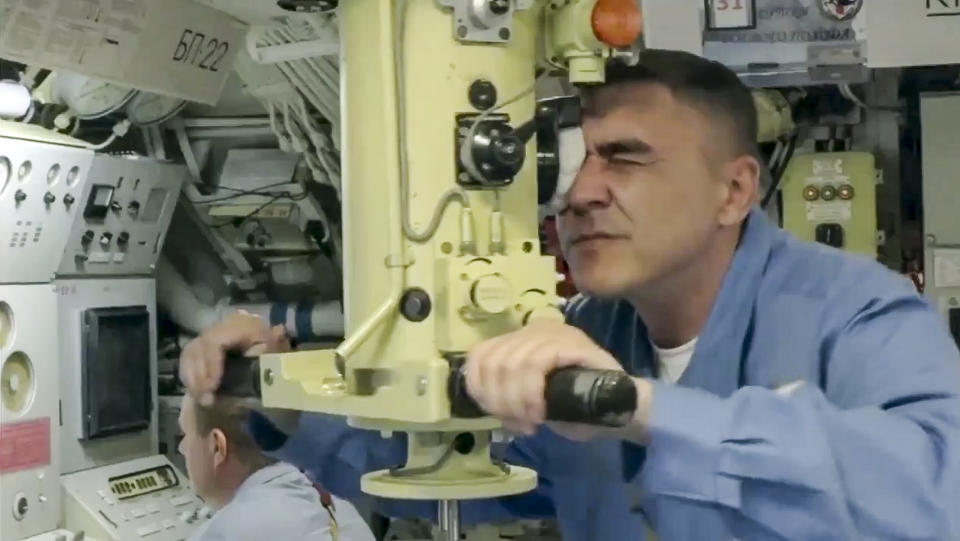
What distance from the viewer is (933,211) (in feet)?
11.4

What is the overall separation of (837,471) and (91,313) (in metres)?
3.23

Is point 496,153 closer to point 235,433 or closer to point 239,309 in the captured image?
point 235,433

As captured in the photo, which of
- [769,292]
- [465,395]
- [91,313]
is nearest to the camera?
[465,395]

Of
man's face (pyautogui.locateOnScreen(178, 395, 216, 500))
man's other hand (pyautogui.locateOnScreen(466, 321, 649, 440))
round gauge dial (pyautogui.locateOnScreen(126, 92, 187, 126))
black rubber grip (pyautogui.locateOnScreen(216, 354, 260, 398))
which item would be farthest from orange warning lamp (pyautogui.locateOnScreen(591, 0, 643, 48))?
round gauge dial (pyautogui.locateOnScreen(126, 92, 187, 126))

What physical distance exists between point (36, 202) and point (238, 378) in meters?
2.29

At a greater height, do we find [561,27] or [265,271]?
[561,27]

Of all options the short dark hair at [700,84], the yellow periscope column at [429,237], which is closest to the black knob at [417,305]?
the yellow periscope column at [429,237]

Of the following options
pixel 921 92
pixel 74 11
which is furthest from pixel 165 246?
pixel 921 92

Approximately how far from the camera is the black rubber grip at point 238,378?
1.71 m

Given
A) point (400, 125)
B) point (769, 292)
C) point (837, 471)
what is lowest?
point (837, 471)

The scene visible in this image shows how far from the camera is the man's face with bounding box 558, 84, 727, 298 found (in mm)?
1682

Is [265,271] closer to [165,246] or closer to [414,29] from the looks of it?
[165,246]

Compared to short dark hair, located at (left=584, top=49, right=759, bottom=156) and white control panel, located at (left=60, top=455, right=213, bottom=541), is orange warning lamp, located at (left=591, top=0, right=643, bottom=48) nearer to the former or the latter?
short dark hair, located at (left=584, top=49, right=759, bottom=156)

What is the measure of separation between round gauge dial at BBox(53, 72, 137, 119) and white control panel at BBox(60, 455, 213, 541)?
120cm
